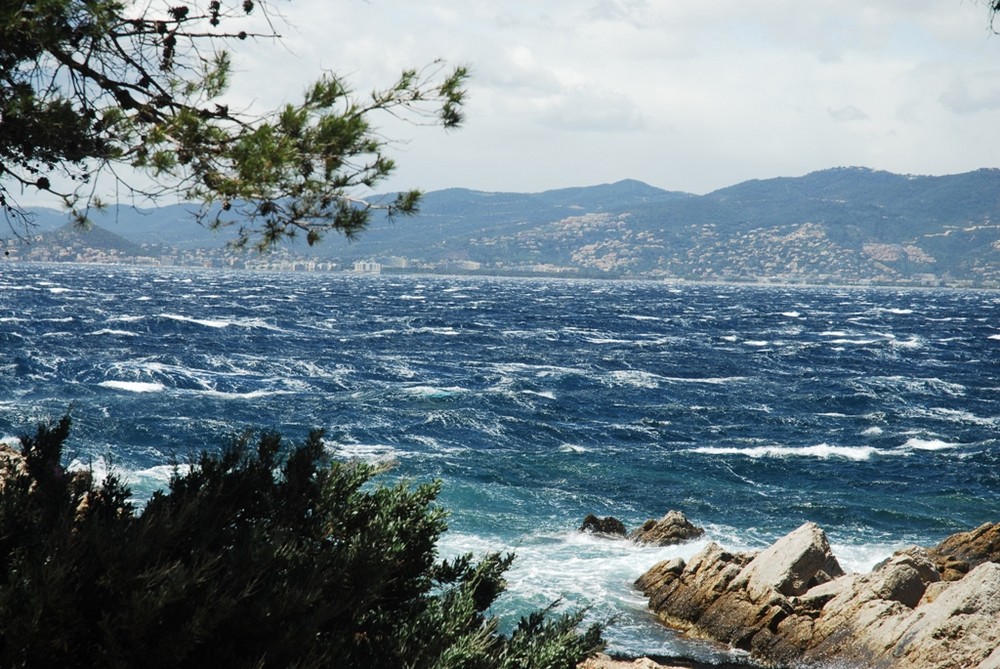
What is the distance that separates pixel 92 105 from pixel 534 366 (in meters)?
46.7

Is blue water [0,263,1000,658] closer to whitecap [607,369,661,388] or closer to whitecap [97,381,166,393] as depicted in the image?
whitecap [97,381,166,393]

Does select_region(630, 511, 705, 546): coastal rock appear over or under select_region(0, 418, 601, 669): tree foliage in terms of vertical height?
under

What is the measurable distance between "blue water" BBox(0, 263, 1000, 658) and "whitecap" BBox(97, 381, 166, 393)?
13 cm

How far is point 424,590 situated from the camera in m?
8.62

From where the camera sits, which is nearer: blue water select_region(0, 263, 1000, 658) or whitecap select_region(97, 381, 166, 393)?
blue water select_region(0, 263, 1000, 658)

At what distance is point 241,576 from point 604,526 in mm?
16149

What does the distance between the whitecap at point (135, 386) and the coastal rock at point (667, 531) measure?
2546cm

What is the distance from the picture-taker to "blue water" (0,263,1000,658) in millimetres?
22609

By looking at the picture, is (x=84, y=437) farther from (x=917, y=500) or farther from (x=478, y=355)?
(x=478, y=355)

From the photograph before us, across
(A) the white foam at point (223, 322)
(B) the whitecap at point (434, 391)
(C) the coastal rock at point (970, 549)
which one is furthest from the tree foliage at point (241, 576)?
(A) the white foam at point (223, 322)

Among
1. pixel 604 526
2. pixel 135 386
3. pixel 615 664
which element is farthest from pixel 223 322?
pixel 615 664

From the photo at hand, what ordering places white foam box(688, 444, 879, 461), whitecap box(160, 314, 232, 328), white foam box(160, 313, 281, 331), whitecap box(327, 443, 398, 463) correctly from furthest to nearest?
white foam box(160, 313, 281, 331) < whitecap box(160, 314, 232, 328) < white foam box(688, 444, 879, 461) < whitecap box(327, 443, 398, 463)

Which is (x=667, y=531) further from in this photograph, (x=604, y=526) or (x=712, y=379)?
(x=712, y=379)

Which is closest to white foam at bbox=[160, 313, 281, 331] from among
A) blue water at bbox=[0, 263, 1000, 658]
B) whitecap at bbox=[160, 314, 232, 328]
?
whitecap at bbox=[160, 314, 232, 328]
